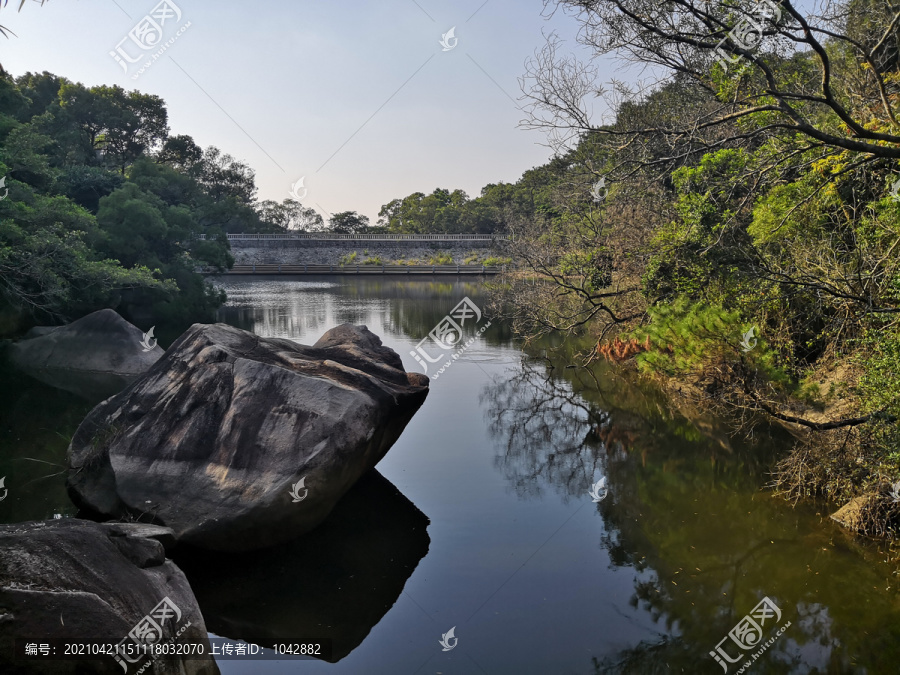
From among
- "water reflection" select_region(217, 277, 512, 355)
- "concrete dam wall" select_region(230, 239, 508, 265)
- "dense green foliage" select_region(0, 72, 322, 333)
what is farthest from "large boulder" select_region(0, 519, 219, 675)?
"concrete dam wall" select_region(230, 239, 508, 265)

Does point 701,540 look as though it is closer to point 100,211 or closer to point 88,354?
point 88,354

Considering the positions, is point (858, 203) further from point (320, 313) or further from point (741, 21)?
point (320, 313)

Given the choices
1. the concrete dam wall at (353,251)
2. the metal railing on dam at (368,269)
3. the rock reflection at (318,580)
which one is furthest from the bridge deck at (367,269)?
the rock reflection at (318,580)

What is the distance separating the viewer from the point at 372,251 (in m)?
46.0

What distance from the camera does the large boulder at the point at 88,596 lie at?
3.22 metres

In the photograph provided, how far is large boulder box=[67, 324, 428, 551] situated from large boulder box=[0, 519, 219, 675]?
1189mm

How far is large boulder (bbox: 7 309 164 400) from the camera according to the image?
11.8 metres

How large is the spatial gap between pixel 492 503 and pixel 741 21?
476cm

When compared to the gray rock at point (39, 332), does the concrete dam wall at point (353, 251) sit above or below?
above

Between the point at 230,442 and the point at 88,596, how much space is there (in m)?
2.20

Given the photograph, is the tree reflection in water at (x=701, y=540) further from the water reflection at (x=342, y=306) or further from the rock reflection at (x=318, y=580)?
the water reflection at (x=342, y=306)

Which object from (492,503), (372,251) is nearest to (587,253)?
(492,503)

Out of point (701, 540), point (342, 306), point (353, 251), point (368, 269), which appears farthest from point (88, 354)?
point (353, 251)

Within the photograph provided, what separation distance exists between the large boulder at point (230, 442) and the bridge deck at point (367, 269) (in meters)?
33.9
